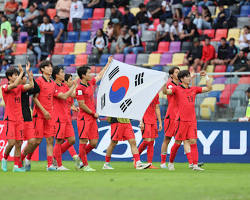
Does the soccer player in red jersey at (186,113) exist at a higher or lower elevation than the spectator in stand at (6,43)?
lower

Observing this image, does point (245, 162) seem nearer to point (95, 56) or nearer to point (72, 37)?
point (95, 56)

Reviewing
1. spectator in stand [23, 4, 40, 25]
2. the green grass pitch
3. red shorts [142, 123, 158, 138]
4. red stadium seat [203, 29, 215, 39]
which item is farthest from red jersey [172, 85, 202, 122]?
spectator in stand [23, 4, 40, 25]

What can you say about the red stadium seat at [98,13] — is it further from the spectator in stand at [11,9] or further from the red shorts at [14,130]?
the red shorts at [14,130]

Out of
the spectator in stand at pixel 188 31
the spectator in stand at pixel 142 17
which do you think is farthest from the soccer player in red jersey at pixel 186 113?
the spectator in stand at pixel 142 17

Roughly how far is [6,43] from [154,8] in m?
6.48

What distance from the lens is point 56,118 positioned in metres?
14.1

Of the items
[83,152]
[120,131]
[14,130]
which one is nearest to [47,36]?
[120,131]

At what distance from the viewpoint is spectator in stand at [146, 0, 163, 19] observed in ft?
86.3

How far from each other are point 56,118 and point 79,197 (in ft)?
19.7

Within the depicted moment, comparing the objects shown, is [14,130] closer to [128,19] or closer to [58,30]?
[128,19]

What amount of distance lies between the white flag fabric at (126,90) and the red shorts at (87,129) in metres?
0.41

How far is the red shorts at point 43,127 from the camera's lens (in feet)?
44.1

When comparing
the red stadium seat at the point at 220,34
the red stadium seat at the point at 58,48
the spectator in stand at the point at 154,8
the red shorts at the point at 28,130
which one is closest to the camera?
the red shorts at the point at 28,130

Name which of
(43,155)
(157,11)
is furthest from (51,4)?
(43,155)
